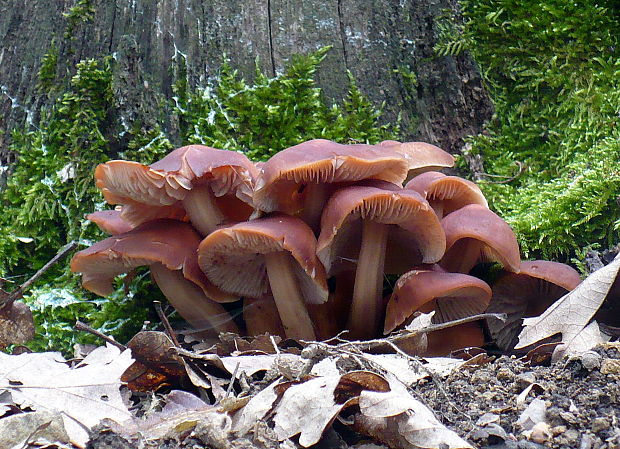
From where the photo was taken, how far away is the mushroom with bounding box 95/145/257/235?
7.46ft

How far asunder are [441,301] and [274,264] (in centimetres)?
77

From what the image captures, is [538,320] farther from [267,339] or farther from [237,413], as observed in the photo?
[237,413]

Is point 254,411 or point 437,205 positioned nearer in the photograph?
point 254,411

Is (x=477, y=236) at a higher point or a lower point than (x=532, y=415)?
higher

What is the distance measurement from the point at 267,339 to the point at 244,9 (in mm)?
1789

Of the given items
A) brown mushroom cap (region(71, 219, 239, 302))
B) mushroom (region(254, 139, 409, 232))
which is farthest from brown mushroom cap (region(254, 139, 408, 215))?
brown mushroom cap (region(71, 219, 239, 302))

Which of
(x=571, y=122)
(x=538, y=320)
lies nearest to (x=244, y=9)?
(x=571, y=122)

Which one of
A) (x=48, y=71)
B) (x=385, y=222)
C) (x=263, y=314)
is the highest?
(x=48, y=71)

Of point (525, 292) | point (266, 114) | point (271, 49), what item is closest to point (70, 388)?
point (266, 114)

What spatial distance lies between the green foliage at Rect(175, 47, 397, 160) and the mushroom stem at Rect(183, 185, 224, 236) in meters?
0.61

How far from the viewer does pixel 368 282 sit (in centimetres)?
249

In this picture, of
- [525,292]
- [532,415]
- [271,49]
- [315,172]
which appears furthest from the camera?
→ [271,49]

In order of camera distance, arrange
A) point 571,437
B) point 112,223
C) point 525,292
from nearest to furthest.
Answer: point 571,437
point 112,223
point 525,292

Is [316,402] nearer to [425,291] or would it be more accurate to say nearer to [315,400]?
[315,400]
